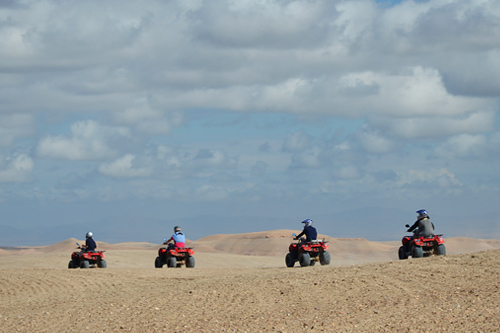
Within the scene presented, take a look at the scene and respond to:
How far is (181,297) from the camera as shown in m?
15.6

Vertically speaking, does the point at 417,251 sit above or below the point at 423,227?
below

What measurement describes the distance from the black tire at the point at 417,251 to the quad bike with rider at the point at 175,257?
8.84m

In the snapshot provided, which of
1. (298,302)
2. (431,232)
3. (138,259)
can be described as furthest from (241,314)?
(138,259)

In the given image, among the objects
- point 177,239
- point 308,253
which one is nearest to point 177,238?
point 177,239

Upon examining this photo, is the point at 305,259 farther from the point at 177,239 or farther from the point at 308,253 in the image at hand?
the point at 177,239

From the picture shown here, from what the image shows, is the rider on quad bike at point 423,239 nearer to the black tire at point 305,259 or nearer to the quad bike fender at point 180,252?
the black tire at point 305,259

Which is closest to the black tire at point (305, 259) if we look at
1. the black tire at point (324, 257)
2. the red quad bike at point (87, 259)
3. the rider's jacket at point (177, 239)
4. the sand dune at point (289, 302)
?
the black tire at point (324, 257)

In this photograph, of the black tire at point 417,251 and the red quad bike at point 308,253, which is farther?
the red quad bike at point 308,253

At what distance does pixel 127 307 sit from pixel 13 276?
9.13 metres

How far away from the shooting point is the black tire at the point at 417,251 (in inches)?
871

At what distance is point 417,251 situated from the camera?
872 inches

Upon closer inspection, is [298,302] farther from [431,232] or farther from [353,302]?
[431,232]

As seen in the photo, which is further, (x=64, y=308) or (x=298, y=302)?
(x=64, y=308)

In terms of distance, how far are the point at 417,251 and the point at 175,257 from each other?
9.56m
